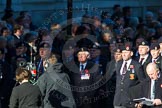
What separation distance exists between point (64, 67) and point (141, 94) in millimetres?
2066

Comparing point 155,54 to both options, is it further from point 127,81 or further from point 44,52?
point 44,52

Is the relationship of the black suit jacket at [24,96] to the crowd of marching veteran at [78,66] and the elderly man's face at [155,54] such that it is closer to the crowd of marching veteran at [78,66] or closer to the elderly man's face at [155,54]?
the crowd of marching veteran at [78,66]

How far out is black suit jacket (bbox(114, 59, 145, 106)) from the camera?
15907 millimetres

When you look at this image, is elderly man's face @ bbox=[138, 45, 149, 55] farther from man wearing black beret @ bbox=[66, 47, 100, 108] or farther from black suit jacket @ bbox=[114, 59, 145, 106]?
man wearing black beret @ bbox=[66, 47, 100, 108]

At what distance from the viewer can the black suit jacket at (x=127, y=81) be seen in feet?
52.2

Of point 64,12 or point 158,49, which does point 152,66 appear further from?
point 64,12

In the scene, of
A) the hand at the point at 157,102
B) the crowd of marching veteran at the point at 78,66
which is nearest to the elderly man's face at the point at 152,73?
the crowd of marching veteran at the point at 78,66

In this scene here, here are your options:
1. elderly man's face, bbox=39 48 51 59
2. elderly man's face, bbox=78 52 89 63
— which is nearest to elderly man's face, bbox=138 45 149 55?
elderly man's face, bbox=78 52 89 63

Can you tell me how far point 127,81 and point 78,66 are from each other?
42.0 inches

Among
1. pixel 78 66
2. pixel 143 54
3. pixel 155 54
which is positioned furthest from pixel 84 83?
pixel 155 54

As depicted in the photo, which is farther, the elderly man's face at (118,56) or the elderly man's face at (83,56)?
the elderly man's face at (118,56)

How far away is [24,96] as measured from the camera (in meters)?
13.9

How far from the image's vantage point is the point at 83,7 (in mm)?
22266

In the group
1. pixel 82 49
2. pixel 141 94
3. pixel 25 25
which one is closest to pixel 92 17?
pixel 25 25
